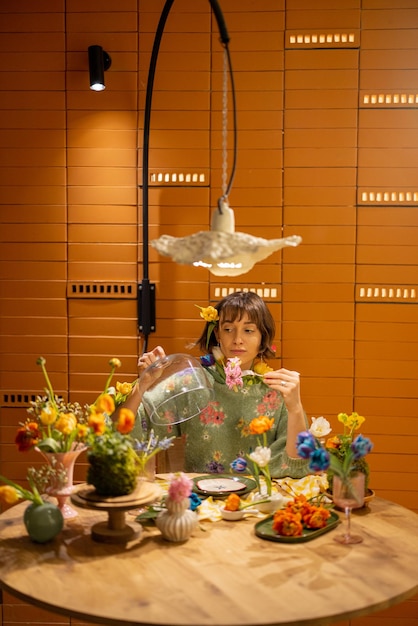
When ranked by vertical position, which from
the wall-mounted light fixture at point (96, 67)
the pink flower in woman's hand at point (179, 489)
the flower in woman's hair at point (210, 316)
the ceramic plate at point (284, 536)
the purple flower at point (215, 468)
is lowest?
the purple flower at point (215, 468)

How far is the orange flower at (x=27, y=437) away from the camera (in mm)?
1888

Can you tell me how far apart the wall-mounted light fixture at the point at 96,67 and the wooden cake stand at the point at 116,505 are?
1.75 meters

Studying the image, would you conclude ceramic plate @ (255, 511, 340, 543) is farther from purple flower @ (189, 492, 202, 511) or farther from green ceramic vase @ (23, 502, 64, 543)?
green ceramic vase @ (23, 502, 64, 543)

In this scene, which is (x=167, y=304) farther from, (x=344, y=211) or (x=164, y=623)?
(x=164, y=623)

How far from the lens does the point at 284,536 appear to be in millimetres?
1837

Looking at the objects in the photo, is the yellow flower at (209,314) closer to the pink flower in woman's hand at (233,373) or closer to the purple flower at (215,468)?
the pink flower in woman's hand at (233,373)

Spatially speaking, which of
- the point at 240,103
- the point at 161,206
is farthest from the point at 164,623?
the point at 240,103

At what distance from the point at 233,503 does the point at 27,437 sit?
0.66m

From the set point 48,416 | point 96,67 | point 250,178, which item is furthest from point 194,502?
point 96,67

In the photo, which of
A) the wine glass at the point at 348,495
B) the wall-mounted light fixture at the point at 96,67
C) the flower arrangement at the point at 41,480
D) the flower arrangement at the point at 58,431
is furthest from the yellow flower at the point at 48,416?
the wall-mounted light fixture at the point at 96,67

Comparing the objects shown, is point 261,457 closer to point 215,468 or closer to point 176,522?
point 176,522

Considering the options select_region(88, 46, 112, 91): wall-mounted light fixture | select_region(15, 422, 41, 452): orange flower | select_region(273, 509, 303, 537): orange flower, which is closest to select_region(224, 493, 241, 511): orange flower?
select_region(273, 509, 303, 537): orange flower

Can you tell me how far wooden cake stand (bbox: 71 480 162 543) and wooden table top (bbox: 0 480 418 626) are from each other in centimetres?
3

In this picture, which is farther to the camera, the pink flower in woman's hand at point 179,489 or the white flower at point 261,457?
the white flower at point 261,457
